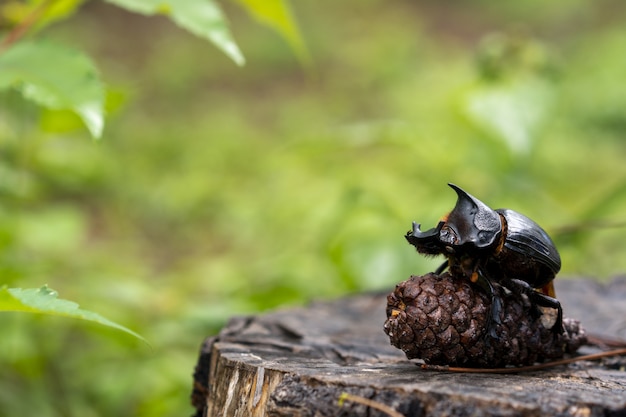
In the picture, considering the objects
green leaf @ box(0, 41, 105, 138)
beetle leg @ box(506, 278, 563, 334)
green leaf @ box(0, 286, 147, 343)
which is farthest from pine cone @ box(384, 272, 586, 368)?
green leaf @ box(0, 41, 105, 138)

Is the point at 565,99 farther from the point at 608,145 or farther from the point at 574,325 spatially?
the point at 574,325

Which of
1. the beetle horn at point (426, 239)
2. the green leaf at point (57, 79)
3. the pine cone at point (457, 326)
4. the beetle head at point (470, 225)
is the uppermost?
the green leaf at point (57, 79)

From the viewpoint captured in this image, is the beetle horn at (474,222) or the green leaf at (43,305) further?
the beetle horn at (474,222)

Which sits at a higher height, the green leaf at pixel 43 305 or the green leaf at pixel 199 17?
the green leaf at pixel 199 17

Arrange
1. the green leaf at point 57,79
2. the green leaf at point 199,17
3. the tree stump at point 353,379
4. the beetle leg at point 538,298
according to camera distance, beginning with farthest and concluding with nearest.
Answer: the green leaf at point 199,17 < the green leaf at point 57,79 < the beetle leg at point 538,298 < the tree stump at point 353,379

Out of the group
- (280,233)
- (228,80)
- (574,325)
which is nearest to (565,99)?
(280,233)

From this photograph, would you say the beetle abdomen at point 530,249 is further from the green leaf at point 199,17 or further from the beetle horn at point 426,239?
the green leaf at point 199,17

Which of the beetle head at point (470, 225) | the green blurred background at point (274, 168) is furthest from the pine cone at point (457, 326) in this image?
the green blurred background at point (274, 168)
